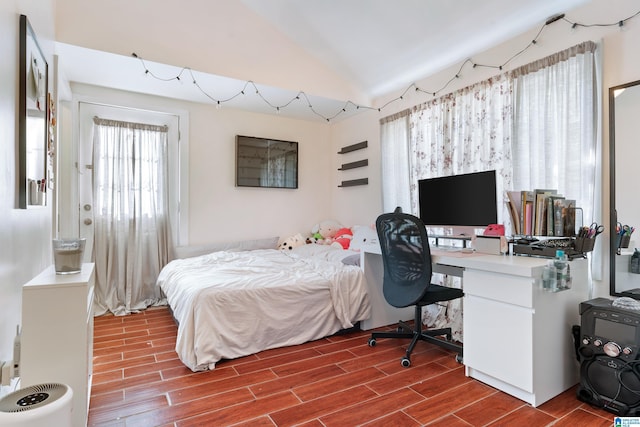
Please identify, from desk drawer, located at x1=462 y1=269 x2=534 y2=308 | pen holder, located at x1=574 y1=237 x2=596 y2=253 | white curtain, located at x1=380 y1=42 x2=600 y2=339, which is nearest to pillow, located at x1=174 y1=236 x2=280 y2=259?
white curtain, located at x1=380 y1=42 x2=600 y2=339

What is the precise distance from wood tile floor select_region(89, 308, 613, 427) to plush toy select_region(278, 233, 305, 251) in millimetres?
1819

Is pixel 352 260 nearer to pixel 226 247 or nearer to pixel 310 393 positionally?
pixel 310 393

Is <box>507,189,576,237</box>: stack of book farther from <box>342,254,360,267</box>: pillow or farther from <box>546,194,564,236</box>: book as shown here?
<box>342,254,360,267</box>: pillow

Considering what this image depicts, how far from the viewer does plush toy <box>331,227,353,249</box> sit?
12.8 feet

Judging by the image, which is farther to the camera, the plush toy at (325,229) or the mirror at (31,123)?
the plush toy at (325,229)

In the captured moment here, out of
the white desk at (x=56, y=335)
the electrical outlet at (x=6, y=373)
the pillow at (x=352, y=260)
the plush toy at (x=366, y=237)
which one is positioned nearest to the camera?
the electrical outlet at (x=6, y=373)

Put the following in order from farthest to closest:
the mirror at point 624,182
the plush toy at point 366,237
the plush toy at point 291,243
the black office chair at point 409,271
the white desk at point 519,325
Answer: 1. the plush toy at point 291,243
2. the plush toy at point 366,237
3. the black office chair at point 409,271
4. the mirror at point 624,182
5. the white desk at point 519,325

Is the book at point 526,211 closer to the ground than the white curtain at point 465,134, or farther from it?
closer to the ground

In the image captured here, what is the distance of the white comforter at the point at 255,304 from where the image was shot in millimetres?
2322

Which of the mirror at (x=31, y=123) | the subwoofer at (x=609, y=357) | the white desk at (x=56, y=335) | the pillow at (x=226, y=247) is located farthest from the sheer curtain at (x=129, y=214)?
the subwoofer at (x=609, y=357)

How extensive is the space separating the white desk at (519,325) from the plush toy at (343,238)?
1717 millimetres

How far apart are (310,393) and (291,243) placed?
8.38ft

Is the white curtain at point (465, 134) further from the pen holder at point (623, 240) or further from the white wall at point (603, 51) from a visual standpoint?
the pen holder at point (623, 240)

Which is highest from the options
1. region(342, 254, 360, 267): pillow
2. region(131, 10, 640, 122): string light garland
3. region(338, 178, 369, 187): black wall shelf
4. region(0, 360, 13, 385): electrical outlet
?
region(131, 10, 640, 122): string light garland
